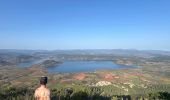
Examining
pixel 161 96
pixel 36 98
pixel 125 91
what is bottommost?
pixel 125 91

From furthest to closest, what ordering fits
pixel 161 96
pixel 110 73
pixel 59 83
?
pixel 110 73 → pixel 59 83 → pixel 161 96

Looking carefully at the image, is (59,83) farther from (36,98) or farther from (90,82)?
(36,98)

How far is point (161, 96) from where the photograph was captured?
5816 centimetres

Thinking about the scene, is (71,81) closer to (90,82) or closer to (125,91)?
(90,82)

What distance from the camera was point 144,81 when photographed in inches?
6250

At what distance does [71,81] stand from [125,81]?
126ft

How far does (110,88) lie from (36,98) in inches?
4931

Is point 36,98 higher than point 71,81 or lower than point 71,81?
higher

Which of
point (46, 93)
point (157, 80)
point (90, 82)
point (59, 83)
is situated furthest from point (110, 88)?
point (46, 93)

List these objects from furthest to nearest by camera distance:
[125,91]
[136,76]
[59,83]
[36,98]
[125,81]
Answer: [136,76], [125,81], [59,83], [125,91], [36,98]

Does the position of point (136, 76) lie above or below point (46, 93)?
below

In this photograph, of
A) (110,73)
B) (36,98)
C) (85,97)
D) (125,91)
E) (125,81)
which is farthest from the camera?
(110,73)

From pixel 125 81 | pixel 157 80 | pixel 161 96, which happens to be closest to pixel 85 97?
pixel 161 96

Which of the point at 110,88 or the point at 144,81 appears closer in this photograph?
the point at 110,88
